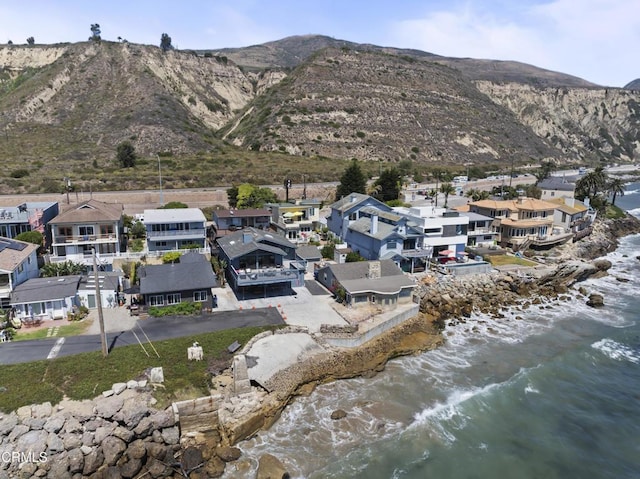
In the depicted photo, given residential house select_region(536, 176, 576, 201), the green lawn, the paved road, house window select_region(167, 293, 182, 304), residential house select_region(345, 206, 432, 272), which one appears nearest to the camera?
the green lawn

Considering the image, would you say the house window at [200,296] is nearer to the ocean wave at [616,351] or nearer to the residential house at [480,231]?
the ocean wave at [616,351]

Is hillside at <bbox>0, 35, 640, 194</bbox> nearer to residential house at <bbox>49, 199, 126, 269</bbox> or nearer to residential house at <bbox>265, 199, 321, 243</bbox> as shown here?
residential house at <bbox>265, 199, 321, 243</bbox>

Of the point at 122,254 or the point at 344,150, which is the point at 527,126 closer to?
the point at 344,150

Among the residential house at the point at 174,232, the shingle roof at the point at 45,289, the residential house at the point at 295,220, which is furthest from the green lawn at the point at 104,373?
the residential house at the point at 295,220

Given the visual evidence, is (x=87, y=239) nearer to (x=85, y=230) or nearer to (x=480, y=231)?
(x=85, y=230)

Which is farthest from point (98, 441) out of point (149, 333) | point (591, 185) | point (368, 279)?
point (591, 185)

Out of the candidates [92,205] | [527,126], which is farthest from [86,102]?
[527,126]

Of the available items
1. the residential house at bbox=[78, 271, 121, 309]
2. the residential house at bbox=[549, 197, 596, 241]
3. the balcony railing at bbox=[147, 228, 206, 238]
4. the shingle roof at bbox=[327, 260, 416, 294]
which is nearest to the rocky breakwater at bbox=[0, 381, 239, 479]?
the residential house at bbox=[78, 271, 121, 309]
